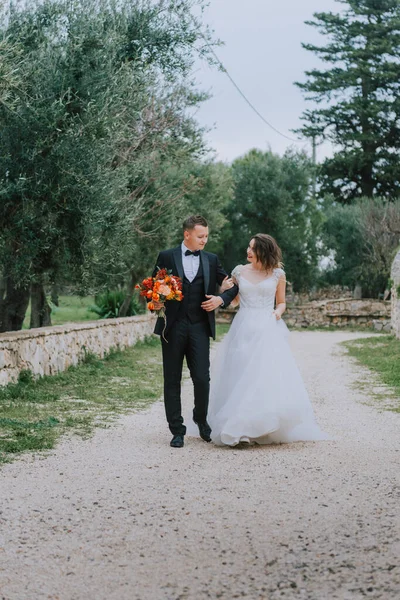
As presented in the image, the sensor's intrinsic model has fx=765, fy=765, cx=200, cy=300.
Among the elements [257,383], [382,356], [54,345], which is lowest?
[382,356]

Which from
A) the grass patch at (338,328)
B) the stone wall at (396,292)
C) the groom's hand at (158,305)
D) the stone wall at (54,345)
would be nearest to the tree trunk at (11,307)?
the stone wall at (54,345)

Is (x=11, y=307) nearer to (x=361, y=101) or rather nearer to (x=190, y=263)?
(x=190, y=263)

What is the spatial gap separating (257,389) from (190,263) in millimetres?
1287

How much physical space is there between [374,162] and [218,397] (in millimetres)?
34297

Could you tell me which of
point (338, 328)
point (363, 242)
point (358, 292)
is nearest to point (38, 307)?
point (338, 328)

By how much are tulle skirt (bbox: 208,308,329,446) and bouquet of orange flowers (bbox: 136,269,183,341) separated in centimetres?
84

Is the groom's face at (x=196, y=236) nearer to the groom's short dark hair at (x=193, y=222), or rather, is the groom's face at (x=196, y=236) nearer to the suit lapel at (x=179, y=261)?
the groom's short dark hair at (x=193, y=222)

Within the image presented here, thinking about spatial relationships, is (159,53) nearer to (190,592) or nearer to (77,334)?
(77,334)

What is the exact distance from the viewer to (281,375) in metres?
6.89

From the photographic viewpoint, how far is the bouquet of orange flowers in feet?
21.4

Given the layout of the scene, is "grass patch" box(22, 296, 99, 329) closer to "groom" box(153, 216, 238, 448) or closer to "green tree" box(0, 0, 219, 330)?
"green tree" box(0, 0, 219, 330)

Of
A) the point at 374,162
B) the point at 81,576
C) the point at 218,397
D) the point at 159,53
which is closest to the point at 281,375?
the point at 218,397

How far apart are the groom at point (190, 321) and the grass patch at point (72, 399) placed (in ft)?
3.87

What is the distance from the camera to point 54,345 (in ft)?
40.7
